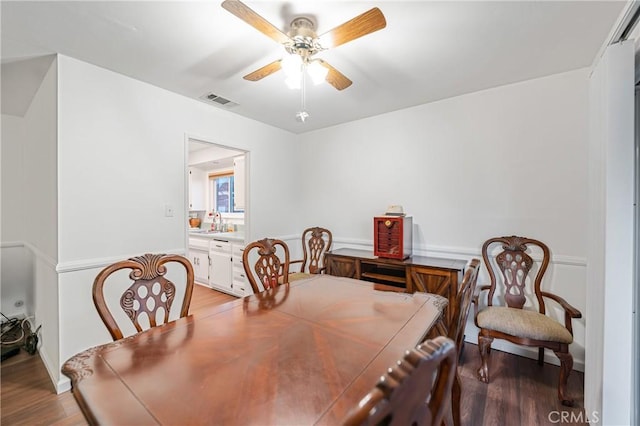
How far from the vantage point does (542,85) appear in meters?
2.32

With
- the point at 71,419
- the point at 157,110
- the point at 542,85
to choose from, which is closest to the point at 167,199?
the point at 157,110

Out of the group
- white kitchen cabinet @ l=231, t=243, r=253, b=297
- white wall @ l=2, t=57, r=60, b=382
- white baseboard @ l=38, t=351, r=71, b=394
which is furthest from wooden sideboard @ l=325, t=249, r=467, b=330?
white wall @ l=2, t=57, r=60, b=382

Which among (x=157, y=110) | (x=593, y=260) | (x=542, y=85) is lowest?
(x=593, y=260)

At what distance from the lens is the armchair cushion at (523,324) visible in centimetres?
185

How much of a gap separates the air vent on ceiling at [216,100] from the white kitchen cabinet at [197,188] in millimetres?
2985

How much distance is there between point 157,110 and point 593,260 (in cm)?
365

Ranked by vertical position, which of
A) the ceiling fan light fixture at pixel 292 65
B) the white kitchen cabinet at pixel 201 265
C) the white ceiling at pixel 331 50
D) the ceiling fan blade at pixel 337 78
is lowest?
the white kitchen cabinet at pixel 201 265

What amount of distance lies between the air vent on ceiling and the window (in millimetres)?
2482

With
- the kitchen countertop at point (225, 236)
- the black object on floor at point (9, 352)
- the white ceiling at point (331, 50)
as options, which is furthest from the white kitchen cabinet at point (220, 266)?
the white ceiling at point (331, 50)

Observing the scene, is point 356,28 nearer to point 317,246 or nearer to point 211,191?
point 317,246

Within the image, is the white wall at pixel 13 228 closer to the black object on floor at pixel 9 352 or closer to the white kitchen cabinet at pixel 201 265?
the black object on floor at pixel 9 352

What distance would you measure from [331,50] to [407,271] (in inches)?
78.5

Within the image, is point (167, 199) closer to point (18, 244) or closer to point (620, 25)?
point (18, 244)

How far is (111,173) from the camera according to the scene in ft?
7.34
